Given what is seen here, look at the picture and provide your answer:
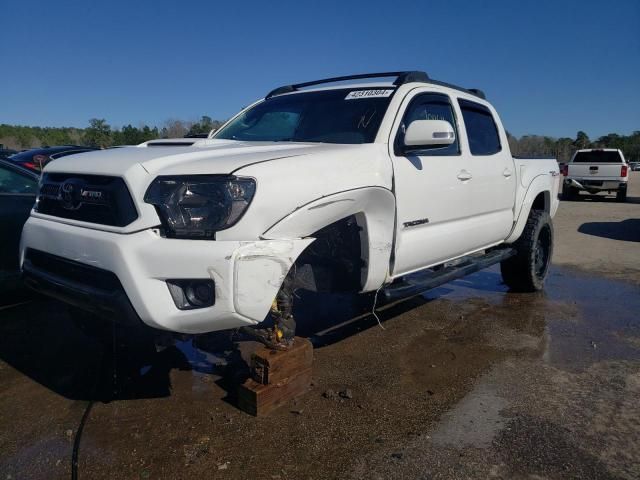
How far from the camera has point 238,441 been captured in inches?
103

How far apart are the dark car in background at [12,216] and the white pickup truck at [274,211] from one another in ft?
4.80

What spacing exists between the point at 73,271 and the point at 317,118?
2.01 meters

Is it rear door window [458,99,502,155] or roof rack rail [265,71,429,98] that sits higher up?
roof rack rail [265,71,429,98]

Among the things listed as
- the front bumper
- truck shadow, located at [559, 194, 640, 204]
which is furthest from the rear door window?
truck shadow, located at [559, 194, 640, 204]

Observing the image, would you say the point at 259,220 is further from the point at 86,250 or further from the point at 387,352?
the point at 387,352

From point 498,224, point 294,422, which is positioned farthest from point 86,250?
point 498,224

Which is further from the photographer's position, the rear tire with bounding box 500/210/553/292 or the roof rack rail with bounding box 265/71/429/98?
the rear tire with bounding box 500/210/553/292

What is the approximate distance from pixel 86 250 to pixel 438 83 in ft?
9.92

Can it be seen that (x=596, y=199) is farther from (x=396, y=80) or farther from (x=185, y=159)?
(x=185, y=159)

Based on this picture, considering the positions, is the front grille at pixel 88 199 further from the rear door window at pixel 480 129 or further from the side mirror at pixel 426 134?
the rear door window at pixel 480 129

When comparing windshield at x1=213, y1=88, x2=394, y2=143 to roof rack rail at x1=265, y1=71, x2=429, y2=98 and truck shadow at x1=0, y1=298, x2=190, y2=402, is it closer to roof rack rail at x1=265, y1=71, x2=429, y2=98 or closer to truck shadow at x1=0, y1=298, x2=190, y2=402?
roof rack rail at x1=265, y1=71, x2=429, y2=98

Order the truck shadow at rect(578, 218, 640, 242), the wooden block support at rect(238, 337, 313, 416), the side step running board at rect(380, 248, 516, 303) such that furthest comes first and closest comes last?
the truck shadow at rect(578, 218, 640, 242)
the side step running board at rect(380, 248, 516, 303)
the wooden block support at rect(238, 337, 313, 416)

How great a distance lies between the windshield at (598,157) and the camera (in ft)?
58.0

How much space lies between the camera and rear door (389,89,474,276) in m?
3.29
